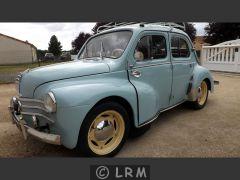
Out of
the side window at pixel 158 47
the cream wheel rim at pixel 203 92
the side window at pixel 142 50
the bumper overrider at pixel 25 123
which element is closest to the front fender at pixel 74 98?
the bumper overrider at pixel 25 123

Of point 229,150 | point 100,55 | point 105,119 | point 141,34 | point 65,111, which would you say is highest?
point 141,34

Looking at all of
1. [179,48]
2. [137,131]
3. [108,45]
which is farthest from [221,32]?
[137,131]

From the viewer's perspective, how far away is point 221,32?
28672mm

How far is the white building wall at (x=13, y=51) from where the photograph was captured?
37531 mm

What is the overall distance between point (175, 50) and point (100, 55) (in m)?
1.67

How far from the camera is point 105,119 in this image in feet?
11.8

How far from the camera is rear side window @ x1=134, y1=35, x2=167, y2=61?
434cm

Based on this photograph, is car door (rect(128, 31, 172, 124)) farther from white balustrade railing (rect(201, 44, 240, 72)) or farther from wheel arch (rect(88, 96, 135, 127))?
white balustrade railing (rect(201, 44, 240, 72))

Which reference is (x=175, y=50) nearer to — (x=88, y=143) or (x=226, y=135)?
(x=226, y=135)

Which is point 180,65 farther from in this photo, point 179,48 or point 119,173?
point 119,173

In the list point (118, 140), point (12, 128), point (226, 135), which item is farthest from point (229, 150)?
point (12, 128)

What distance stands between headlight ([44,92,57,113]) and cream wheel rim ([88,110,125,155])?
607mm

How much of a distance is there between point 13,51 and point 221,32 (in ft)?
106

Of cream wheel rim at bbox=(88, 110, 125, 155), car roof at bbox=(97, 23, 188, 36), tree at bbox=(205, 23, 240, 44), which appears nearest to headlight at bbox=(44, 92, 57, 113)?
cream wheel rim at bbox=(88, 110, 125, 155)
